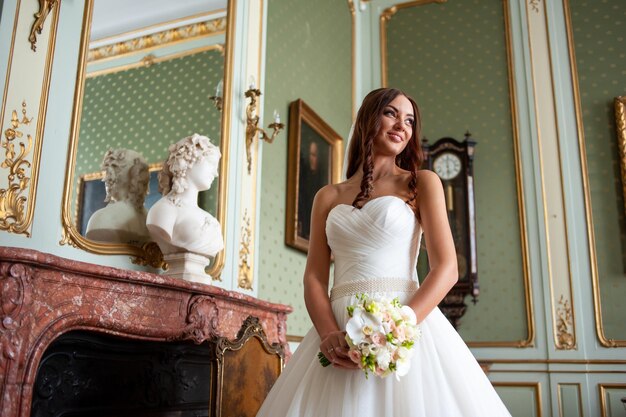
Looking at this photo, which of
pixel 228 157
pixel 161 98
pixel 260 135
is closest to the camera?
pixel 161 98

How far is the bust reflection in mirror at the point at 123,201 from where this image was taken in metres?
2.75

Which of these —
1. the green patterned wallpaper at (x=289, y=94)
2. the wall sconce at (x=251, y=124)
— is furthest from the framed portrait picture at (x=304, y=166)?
the wall sconce at (x=251, y=124)

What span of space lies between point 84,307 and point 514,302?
4.21 meters

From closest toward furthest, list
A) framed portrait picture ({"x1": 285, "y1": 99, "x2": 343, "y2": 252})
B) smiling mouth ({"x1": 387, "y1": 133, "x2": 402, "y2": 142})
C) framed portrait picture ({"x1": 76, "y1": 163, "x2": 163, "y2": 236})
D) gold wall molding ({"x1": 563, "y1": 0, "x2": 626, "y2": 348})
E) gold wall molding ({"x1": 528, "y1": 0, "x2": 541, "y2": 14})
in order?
smiling mouth ({"x1": 387, "y1": 133, "x2": 402, "y2": 142}), framed portrait picture ({"x1": 76, "y1": 163, "x2": 163, "y2": 236}), framed portrait picture ({"x1": 285, "y1": 99, "x2": 343, "y2": 252}), gold wall molding ({"x1": 563, "y1": 0, "x2": 626, "y2": 348}), gold wall molding ({"x1": 528, "y1": 0, "x2": 541, "y2": 14})

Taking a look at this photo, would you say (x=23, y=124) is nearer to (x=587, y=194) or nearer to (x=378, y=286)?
(x=378, y=286)

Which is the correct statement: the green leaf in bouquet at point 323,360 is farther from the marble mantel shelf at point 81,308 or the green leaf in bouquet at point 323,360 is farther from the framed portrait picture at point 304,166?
the framed portrait picture at point 304,166

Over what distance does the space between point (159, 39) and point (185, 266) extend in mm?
1292

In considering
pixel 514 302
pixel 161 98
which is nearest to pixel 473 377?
pixel 161 98

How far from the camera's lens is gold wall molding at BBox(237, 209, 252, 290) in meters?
3.78

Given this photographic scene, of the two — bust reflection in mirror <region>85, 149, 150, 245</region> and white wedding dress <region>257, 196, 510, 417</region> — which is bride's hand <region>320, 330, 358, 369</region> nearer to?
white wedding dress <region>257, 196, 510, 417</region>

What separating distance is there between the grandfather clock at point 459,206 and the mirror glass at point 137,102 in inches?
108

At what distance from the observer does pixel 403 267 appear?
72.5 inches

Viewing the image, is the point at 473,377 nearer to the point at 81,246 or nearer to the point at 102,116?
the point at 81,246

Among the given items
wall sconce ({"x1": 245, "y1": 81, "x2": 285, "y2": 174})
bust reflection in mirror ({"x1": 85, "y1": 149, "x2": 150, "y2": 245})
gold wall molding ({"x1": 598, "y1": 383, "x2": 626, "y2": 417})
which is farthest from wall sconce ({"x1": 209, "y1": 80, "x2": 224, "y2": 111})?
gold wall molding ({"x1": 598, "y1": 383, "x2": 626, "y2": 417})
